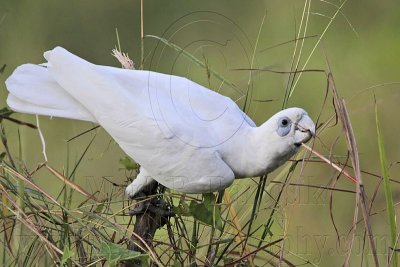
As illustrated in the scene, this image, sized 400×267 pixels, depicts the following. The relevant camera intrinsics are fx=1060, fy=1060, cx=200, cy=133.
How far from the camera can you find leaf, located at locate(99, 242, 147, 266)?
1045mm

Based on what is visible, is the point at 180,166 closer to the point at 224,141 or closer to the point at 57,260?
the point at 224,141

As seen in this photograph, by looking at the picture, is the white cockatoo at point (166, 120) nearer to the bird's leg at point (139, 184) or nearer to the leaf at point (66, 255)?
the bird's leg at point (139, 184)

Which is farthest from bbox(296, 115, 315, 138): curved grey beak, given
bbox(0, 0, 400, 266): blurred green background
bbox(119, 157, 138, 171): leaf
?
bbox(0, 0, 400, 266): blurred green background

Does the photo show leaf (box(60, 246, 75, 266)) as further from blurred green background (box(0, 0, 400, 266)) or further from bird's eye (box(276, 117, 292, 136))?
blurred green background (box(0, 0, 400, 266))

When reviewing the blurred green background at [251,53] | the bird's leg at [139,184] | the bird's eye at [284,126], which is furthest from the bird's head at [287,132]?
the blurred green background at [251,53]

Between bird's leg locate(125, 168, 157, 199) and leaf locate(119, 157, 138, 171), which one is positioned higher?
leaf locate(119, 157, 138, 171)

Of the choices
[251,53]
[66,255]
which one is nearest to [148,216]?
[66,255]

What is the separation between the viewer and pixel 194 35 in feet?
7.03

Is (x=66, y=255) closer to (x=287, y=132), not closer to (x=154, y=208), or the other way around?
(x=154, y=208)

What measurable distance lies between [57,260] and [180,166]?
0.17m

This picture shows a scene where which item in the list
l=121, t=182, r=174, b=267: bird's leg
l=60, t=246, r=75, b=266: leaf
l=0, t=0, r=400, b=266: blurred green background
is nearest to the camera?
l=60, t=246, r=75, b=266: leaf

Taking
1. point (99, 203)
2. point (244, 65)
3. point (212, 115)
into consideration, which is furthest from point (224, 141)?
point (244, 65)

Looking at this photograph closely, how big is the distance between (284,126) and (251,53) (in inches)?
48.2

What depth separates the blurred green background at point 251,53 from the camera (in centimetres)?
195
